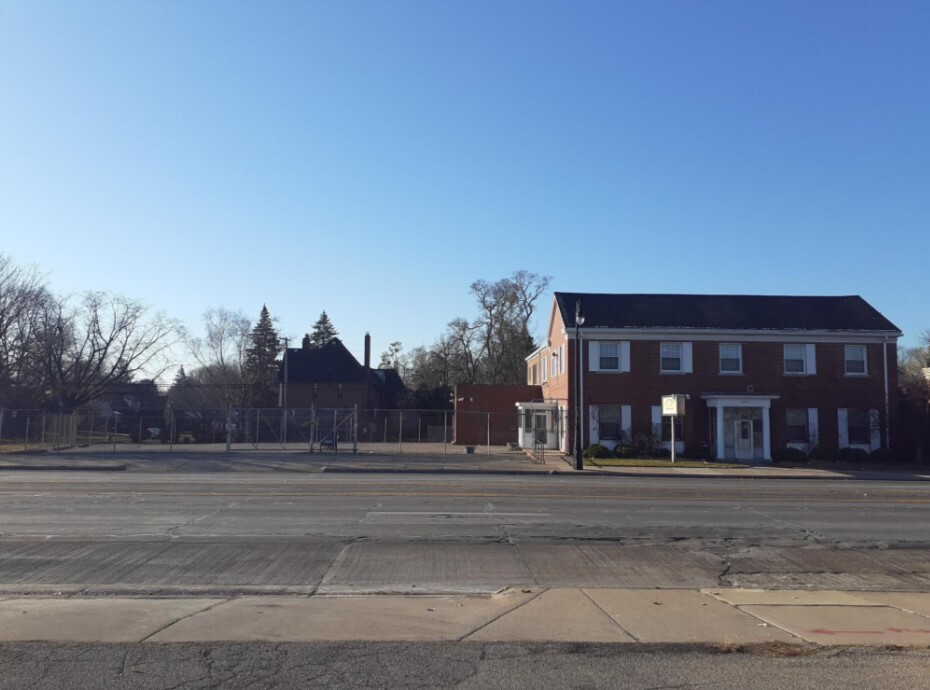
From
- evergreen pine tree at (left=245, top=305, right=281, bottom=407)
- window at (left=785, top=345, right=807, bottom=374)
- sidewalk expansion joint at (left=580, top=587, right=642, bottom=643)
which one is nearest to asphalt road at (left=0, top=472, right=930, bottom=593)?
sidewalk expansion joint at (left=580, top=587, right=642, bottom=643)

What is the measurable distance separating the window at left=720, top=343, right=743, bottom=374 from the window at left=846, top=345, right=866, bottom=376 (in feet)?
18.0

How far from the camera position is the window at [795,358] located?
41469 mm

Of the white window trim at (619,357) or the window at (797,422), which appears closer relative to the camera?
the window at (797,422)

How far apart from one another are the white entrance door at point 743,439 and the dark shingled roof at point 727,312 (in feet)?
16.2

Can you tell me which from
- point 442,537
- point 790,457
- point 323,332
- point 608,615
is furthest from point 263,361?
point 608,615

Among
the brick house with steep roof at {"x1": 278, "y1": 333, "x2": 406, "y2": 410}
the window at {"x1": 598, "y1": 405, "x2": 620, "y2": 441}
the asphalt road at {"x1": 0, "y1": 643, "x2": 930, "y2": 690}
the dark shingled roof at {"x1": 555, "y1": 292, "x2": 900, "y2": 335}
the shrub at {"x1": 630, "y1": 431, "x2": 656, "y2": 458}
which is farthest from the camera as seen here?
the brick house with steep roof at {"x1": 278, "y1": 333, "x2": 406, "y2": 410}

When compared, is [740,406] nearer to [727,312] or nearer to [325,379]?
[727,312]

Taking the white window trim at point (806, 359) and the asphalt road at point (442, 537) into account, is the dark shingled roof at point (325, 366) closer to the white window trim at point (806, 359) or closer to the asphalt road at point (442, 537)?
the white window trim at point (806, 359)

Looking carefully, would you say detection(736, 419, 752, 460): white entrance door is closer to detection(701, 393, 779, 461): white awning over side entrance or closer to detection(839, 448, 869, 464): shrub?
detection(701, 393, 779, 461): white awning over side entrance

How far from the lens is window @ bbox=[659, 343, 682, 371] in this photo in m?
41.4

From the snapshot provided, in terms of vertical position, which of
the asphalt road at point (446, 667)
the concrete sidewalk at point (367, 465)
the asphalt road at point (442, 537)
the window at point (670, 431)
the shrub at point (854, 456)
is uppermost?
the window at point (670, 431)

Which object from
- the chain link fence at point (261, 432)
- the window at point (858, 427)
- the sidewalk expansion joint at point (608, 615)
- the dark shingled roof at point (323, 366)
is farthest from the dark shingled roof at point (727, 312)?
the dark shingled roof at point (323, 366)

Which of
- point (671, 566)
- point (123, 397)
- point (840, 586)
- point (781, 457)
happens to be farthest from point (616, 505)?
point (123, 397)

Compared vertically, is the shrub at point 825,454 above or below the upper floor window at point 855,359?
below
